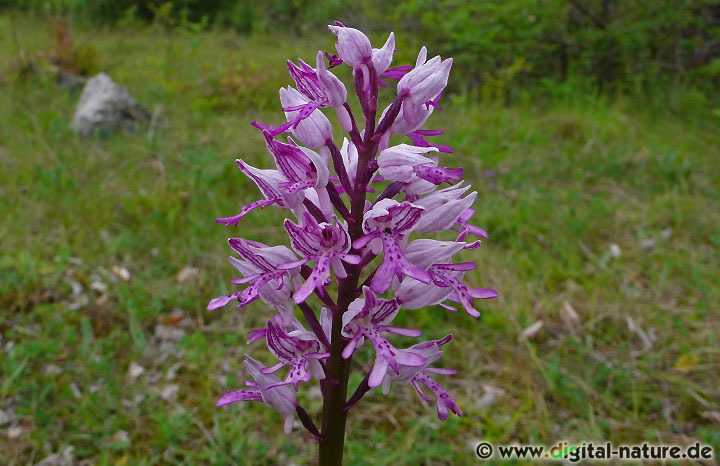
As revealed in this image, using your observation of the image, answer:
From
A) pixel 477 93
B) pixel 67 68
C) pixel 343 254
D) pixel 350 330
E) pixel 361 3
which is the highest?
pixel 343 254

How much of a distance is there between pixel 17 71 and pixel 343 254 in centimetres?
678

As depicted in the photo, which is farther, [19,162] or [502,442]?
[19,162]

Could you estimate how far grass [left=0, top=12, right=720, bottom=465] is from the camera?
7.72 ft

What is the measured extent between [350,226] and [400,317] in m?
1.72

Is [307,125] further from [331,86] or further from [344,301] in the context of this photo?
[344,301]

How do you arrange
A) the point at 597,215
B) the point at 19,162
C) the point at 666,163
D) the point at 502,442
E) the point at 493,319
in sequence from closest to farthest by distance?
the point at 502,442, the point at 493,319, the point at 597,215, the point at 19,162, the point at 666,163

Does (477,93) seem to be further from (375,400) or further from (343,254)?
(343,254)

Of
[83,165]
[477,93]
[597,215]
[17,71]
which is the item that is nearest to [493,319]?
[597,215]

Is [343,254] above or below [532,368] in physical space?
above

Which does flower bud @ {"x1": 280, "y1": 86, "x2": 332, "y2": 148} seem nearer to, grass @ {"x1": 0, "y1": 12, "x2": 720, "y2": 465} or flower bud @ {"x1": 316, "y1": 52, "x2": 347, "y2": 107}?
flower bud @ {"x1": 316, "y1": 52, "x2": 347, "y2": 107}

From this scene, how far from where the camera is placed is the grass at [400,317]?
2.35 metres

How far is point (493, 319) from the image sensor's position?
9.29ft

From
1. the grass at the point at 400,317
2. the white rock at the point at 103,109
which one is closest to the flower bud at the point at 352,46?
the grass at the point at 400,317

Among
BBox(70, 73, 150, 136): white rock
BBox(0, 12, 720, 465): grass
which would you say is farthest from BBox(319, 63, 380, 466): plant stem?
BBox(70, 73, 150, 136): white rock
